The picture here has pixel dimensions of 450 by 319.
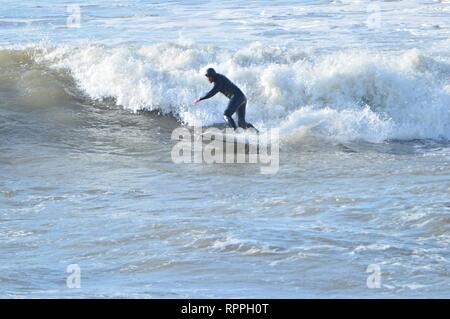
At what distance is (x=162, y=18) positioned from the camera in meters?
25.6

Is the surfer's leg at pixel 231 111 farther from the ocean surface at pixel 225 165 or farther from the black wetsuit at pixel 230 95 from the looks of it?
the ocean surface at pixel 225 165

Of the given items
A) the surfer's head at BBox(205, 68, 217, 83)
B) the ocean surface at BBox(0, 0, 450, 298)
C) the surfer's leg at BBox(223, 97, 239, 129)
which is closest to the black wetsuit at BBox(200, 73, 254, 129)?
the surfer's leg at BBox(223, 97, 239, 129)

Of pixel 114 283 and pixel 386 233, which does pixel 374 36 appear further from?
pixel 114 283

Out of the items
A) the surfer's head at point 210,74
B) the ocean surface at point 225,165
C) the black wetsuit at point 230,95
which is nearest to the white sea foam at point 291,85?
the ocean surface at point 225,165

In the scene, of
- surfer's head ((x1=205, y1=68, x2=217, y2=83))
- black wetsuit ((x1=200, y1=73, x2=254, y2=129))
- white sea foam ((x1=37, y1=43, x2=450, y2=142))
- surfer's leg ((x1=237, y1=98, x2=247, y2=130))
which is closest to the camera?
surfer's head ((x1=205, y1=68, x2=217, y2=83))

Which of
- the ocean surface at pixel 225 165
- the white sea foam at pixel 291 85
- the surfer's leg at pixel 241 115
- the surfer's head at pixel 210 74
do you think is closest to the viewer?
the ocean surface at pixel 225 165

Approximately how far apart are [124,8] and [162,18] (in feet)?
7.69

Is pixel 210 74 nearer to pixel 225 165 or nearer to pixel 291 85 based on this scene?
pixel 225 165

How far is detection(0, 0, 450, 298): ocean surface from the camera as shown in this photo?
870 cm

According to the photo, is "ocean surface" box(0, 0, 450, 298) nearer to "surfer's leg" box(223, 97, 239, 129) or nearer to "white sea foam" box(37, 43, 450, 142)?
"white sea foam" box(37, 43, 450, 142)

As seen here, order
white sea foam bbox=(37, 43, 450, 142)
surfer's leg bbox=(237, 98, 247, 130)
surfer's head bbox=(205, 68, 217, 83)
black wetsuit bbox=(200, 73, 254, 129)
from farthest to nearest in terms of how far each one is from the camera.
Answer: white sea foam bbox=(37, 43, 450, 142) < surfer's leg bbox=(237, 98, 247, 130) < black wetsuit bbox=(200, 73, 254, 129) < surfer's head bbox=(205, 68, 217, 83)

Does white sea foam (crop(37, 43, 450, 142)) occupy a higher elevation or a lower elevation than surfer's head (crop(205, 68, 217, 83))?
lower

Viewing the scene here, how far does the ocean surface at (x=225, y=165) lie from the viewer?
8695 millimetres
